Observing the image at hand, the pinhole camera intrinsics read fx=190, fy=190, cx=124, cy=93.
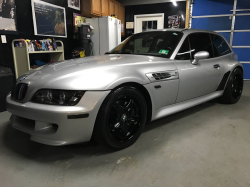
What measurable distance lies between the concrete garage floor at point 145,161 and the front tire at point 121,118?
0.13m

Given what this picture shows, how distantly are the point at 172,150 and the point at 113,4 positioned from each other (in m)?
6.24

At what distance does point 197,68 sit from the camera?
7.61 ft

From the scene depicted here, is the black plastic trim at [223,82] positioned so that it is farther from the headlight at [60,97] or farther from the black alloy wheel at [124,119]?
the headlight at [60,97]

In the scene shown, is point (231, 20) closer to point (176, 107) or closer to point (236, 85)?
point (236, 85)

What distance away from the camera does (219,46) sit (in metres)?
2.93

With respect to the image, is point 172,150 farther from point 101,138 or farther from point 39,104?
point 39,104

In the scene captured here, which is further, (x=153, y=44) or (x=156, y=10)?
(x=156, y=10)

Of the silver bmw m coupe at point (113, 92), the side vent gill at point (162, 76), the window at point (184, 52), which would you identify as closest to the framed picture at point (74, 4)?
the silver bmw m coupe at point (113, 92)

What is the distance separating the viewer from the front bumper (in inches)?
54.9

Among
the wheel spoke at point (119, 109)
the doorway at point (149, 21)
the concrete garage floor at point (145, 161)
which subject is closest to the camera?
the concrete garage floor at point (145, 161)

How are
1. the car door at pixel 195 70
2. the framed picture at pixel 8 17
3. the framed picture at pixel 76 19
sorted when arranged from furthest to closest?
the framed picture at pixel 76 19
the framed picture at pixel 8 17
the car door at pixel 195 70

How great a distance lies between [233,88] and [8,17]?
4.31m

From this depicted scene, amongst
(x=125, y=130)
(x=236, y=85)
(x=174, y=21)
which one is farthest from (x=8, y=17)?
(x=174, y=21)

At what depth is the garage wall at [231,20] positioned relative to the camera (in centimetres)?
599
